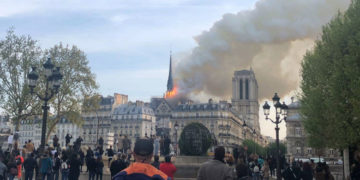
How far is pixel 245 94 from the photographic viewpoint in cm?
14025

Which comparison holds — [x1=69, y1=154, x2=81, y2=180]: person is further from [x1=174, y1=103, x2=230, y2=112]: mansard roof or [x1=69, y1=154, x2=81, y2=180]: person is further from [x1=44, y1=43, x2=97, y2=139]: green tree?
[x1=174, y1=103, x2=230, y2=112]: mansard roof

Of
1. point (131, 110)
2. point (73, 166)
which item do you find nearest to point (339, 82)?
point (73, 166)

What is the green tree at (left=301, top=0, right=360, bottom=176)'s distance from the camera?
22.2 m

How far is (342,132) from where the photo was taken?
937 inches

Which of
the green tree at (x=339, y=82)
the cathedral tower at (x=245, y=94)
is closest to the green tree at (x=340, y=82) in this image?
the green tree at (x=339, y=82)

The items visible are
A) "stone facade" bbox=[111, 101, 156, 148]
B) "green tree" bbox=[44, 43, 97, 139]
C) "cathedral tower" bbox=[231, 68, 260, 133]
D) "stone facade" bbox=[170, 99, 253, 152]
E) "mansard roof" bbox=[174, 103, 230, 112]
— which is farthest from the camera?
"cathedral tower" bbox=[231, 68, 260, 133]

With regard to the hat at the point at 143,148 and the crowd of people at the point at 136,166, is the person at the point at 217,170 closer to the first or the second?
the crowd of people at the point at 136,166

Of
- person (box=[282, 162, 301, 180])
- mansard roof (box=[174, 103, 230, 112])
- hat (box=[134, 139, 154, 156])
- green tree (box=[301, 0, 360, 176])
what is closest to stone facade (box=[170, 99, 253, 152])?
mansard roof (box=[174, 103, 230, 112])

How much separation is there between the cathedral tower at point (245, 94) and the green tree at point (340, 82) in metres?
111

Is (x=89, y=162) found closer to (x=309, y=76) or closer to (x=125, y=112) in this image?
(x=309, y=76)

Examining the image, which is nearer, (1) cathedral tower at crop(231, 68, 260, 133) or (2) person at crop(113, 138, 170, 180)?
(2) person at crop(113, 138, 170, 180)

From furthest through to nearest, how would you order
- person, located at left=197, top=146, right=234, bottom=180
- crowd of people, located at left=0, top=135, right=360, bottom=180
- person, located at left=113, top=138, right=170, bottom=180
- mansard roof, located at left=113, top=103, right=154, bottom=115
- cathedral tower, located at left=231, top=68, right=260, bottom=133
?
cathedral tower, located at left=231, top=68, right=260, bottom=133 < mansard roof, located at left=113, top=103, right=154, bottom=115 < person, located at left=197, top=146, right=234, bottom=180 < crowd of people, located at left=0, top=135, right=360, bottom=180 < person, located at left=113, top=138, right=170, bottom=180

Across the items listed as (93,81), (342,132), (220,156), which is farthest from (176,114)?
(220,156)

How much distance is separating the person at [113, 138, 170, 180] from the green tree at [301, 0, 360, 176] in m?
19.7
